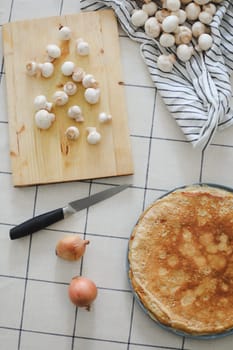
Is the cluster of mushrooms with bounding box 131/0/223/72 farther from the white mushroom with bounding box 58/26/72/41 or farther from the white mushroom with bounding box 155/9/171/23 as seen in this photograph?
the white mushroom with bounding box 58/26/72/41

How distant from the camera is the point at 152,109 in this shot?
138 cm

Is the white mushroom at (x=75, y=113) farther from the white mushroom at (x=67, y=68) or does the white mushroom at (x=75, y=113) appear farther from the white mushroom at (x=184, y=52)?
the white mushroom at (x=184, y=52)

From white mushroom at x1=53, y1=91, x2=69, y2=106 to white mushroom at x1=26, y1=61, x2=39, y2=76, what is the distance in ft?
0.22

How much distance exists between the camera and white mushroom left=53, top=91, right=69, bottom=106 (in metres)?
1.34

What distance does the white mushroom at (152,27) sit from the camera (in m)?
1.36

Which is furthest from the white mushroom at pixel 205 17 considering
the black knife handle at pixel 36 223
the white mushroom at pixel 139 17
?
the black knife handle at pixel 36 223

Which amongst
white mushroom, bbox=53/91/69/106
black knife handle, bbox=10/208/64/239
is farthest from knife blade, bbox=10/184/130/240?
white mushroom, bbox=53/91/69/106

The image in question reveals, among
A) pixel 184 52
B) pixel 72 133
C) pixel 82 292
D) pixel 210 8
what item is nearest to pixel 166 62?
pixel 184 52

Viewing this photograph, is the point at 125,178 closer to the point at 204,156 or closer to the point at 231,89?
the point at 204,156

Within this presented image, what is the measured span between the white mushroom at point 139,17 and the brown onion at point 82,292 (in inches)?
21.9

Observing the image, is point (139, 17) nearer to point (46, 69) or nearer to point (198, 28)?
point (198, 28)

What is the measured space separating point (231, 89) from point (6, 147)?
0.50 m

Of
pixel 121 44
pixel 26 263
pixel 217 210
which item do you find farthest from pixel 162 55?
pixel 26 263

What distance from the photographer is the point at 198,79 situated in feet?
4.45
